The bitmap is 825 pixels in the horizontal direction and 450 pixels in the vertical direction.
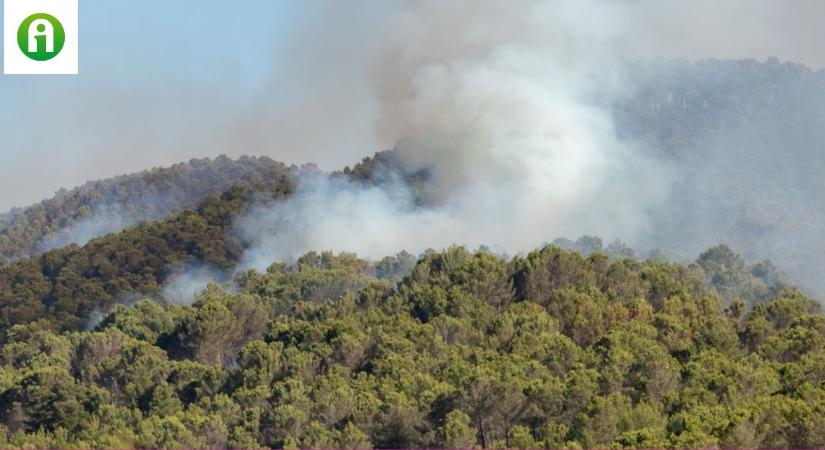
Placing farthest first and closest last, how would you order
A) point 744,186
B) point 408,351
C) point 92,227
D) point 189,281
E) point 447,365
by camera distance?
1. point 92,227
2. point 744,186
3. point 189,281
4. point 408,351
5. point 447,365

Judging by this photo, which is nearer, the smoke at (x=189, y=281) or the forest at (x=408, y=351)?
the forest at (x=408, y=351)

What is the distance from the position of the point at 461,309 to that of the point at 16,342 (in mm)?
33420

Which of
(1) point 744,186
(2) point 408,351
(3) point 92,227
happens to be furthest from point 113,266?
(1) point 744,186

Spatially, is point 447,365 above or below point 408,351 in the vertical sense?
below

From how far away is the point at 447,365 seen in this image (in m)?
72.9

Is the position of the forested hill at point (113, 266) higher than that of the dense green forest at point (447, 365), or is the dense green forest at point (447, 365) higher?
the forested hill at point (113, 266)

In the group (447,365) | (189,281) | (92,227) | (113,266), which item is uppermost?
(92,227)

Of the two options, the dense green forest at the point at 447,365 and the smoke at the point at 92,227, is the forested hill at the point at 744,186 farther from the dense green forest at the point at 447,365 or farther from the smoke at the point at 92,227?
the smoke at the point at 92,227

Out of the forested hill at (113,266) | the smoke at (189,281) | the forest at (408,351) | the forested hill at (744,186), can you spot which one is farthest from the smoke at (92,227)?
the smoke at (189,281)

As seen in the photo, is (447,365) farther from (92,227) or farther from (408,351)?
(92,227)

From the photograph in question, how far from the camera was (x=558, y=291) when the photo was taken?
A: 87.8m

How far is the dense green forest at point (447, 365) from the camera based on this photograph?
2436 inches

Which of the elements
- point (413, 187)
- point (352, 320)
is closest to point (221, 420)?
point (352, 320)

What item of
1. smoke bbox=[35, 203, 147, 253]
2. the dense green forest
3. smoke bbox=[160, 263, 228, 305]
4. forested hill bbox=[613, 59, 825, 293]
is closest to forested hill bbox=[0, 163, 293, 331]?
smoke bbox=[160, 263, 228, 305]
